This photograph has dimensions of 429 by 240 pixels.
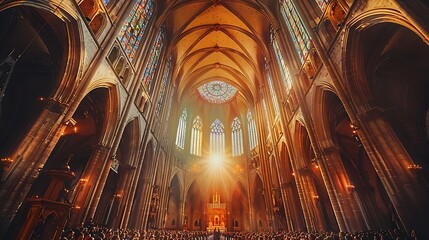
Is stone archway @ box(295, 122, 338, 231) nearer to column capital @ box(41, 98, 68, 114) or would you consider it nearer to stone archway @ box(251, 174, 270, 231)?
stone archway @ box(251, 174, 270, 231)

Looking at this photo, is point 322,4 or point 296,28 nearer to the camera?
point 322,4

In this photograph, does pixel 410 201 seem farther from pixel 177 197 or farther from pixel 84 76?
pixel 177 197

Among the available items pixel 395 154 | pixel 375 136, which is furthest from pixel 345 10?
pixel 395 154

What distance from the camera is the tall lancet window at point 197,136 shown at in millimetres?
29856

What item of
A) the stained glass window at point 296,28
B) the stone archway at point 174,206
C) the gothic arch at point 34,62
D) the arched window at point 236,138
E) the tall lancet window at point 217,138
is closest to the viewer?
the gothic arch at point 34,62

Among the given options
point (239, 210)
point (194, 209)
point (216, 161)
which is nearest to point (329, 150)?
point (239, 210)

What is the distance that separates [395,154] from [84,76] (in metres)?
11.5

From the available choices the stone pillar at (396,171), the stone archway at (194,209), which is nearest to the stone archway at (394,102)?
the stone pillar at (396,171)

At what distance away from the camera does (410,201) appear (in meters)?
5.50

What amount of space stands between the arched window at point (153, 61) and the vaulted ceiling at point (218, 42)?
1.42 meters

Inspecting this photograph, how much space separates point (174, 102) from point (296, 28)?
1575cm

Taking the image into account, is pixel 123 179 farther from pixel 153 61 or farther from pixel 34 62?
pixel 153 61

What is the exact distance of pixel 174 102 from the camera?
80.3ft

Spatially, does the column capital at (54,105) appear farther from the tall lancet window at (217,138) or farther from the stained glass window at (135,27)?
the tall lancet window at (217,138)
